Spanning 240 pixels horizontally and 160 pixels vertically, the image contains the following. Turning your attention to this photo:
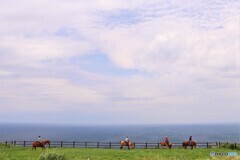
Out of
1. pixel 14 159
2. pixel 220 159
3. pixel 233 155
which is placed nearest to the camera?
pixel 220 159

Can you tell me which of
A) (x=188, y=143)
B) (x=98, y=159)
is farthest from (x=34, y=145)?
(x=188, y=143)

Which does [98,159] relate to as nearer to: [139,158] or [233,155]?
[139,158]

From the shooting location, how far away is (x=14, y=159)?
955 inches

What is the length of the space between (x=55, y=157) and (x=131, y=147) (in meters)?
23.2

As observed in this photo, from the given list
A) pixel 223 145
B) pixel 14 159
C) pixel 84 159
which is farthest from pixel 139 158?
pixel 223 145

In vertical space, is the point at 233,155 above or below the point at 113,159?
above

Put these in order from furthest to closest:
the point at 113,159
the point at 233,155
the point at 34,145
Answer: the point at 34,145
the point at 113,159
the point at 233,155

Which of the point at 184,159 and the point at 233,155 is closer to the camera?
the point at 233,155

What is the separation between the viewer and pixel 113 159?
84.8ft

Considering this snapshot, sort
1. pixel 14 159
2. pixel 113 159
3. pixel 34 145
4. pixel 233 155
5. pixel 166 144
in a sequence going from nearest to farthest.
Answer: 1. pixel 233 155
2. pixel 14 159
3. pixel 113 159
4. pixel 34 145
5. pixel 166 144

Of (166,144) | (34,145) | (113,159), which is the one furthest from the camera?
(166,144)

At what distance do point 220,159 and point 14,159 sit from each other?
15.5m

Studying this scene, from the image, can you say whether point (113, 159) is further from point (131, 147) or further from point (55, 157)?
point (131, 147)

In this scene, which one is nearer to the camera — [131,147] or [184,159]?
[184,159]
